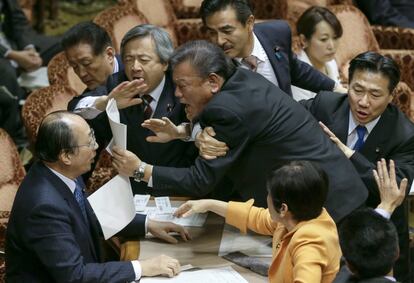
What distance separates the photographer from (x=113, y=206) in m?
2.88

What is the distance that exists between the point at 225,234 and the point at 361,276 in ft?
2.94

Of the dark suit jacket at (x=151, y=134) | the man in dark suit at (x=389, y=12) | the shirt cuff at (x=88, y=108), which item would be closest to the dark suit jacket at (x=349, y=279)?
the dark suit jacket at (x=151, y=134)

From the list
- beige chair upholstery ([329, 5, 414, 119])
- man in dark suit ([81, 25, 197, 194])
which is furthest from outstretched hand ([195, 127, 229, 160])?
beige chair upholstery ([329, 5, 414, 119])

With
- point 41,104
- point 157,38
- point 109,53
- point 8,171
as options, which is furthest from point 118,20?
point 157,38

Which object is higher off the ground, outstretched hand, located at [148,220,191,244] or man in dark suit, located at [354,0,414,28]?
outstretched hand, located at [148,220,191,244]

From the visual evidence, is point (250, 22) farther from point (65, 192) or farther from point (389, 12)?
point (389, 12)

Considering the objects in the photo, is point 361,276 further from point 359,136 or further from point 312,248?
point 359,136

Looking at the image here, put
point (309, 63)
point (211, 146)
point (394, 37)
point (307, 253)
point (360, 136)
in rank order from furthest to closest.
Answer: point (394, 37) < point (309, 63) < point (360, 136) < point (211, 146) < point (307, 253)

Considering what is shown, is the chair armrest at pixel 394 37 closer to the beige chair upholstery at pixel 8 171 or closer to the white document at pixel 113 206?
the beige chair upholstery at pixel 8 171

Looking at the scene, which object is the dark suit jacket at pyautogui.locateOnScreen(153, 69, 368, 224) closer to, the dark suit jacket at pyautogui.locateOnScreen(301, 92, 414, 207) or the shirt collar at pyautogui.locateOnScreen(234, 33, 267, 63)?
the dark suit jacket at pyautogui.locateOnScreen(301, 92, 414, 207)

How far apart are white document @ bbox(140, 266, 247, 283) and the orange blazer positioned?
140 millimetres

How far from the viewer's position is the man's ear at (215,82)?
2855 millimetres

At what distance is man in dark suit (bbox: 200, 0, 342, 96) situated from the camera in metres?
3.52

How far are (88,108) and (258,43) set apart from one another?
0.85m
